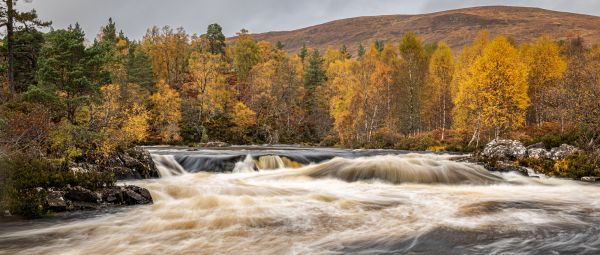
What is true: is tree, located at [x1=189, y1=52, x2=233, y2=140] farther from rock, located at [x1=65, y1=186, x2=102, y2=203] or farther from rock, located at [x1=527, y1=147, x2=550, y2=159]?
rock, located at [x1=65, y1=186, x2=102, y2=203]

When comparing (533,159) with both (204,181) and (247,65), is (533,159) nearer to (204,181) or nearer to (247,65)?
(204,181)

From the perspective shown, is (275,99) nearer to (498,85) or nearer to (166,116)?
(166,116)

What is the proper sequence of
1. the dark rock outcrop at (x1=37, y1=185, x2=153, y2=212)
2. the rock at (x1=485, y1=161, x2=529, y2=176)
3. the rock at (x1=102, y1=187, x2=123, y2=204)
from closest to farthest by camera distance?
the dark rock outcrop at (x1=37, y1=185, x2=153, y2=212) → the rock at (x1=102, y1=187, x2=123, y2=204) → the rock at (x1=485, y1=161, x2=529, y2=176)

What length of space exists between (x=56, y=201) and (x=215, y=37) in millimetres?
72726

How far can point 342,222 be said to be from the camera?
9930mm

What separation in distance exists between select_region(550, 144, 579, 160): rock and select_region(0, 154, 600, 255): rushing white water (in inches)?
167

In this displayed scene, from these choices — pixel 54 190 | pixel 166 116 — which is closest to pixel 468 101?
pixel 166 116

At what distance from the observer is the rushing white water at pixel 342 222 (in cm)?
780

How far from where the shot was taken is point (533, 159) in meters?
21.1

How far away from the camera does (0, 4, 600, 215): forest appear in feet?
50.6

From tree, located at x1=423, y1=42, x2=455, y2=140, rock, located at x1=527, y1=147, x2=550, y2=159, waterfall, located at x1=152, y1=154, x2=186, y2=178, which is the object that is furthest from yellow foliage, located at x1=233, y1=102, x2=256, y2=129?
rock, located at x1=527, y1=147, x2=550, y2=159

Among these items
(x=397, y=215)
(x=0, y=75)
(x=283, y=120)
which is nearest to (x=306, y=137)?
(x=283, y=120)

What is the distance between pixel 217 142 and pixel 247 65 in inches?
1145

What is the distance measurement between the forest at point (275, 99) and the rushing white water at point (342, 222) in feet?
10.9
